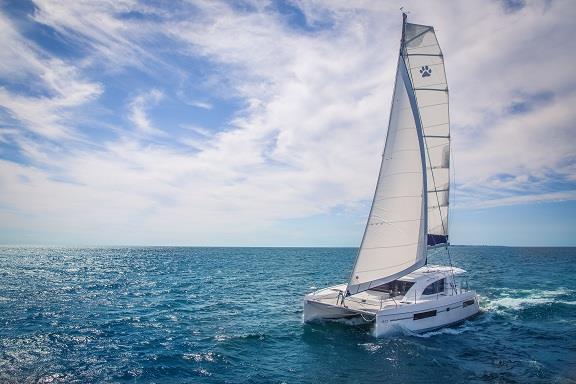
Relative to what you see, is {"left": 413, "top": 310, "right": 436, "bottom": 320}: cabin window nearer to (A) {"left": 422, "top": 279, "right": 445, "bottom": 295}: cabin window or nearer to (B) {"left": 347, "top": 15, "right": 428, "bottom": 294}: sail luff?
(A) {"left": 422, "top": 279, "right": 445, "bottom": 295}: cabin window

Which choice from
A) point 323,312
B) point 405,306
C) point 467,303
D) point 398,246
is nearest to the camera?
point 405,306

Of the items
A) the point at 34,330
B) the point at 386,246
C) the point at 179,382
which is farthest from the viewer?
the point at 34,330

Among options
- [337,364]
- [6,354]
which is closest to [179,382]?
[337,364]

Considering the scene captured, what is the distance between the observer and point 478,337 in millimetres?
20641

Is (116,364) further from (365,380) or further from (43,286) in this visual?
(43,286)

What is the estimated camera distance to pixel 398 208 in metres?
19.9

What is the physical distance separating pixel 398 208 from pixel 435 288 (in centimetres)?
659

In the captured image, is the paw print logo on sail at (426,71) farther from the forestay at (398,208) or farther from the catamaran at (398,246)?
the forestay at (398,208)

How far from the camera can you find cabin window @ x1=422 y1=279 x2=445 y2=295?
21953mm

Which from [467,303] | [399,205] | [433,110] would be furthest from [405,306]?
[433,110]

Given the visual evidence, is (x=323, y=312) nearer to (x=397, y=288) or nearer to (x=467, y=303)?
(x=397, y=288)

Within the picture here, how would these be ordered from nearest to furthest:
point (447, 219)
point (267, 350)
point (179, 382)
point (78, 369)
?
point (179, 382) → point (78, 369) → point (267, 350) → point (447, 219)

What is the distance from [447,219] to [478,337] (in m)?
8.29

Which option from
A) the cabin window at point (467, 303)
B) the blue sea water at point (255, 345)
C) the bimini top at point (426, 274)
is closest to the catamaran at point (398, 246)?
the bimini top at point (426, 274)
